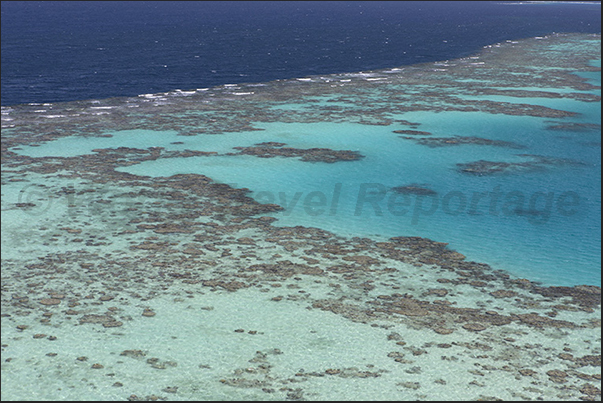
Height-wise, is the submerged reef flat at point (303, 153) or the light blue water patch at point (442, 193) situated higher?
the submerged reef flat at point (303, 153)

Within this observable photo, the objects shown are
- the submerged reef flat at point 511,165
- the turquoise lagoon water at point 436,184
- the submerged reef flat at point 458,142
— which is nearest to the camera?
the turquoise lagoon water at point 436,184

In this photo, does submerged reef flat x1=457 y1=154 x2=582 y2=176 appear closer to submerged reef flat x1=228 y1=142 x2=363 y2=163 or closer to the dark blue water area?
submerged reef flat x1=228 y1=142 x2=363 y2=163

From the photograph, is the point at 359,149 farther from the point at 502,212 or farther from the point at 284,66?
the point at 284,66

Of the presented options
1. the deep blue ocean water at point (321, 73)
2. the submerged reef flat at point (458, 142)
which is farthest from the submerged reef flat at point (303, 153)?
the submerged reef flat at point (458, 142)

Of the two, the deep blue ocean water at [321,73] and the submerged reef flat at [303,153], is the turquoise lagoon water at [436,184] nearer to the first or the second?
the deep blue ocean water at [321,73]

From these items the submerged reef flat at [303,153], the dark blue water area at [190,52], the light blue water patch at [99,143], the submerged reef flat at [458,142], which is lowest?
the dark blue water area at [190,52]

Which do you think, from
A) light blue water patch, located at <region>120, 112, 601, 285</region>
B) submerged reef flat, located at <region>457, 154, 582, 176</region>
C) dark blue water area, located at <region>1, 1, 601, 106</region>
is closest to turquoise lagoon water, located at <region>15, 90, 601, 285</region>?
light blue water patch, located at <region>120, 112, 601, 285</region>

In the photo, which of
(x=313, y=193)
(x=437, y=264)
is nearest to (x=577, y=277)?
(x=437, y=264)

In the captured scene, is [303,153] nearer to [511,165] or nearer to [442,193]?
[442,193]
